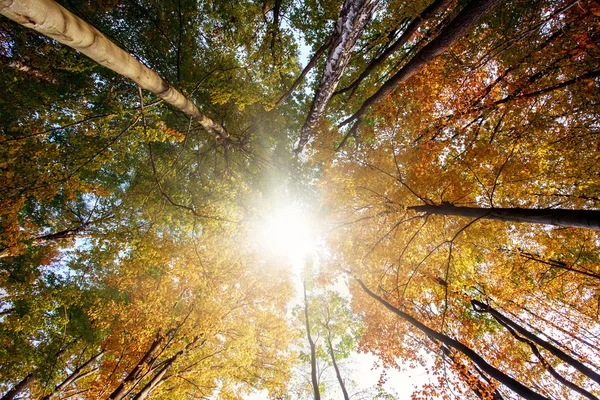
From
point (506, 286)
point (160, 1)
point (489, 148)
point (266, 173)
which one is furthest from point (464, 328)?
point (160, 1)

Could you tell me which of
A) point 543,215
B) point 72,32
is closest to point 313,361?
point 543,215

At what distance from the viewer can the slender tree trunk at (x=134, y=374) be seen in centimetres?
480

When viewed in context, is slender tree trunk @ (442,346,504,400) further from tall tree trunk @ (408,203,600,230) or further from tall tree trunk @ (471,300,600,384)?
tall tree trunk @ (408,203,600,230)

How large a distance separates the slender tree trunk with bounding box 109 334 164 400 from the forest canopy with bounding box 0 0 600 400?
2.3 inches

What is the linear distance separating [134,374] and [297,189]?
7635 millimetres

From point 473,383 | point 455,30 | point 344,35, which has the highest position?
point 344,35

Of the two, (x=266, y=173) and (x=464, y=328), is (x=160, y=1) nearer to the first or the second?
(x=266, y=173)

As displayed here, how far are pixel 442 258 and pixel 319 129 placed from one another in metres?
6.00

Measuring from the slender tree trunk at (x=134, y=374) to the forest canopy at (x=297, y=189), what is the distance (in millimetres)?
58

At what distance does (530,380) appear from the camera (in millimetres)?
7262

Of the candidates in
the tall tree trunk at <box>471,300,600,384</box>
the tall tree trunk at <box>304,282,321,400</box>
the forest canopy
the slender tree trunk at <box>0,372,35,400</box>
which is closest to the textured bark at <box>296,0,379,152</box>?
the forest canopy

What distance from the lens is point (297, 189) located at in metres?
9.13

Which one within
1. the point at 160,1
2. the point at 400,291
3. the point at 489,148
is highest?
the point at 160,1

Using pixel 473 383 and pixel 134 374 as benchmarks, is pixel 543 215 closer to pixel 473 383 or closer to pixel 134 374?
pixel 473 383
